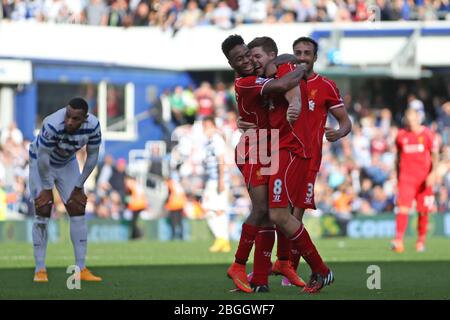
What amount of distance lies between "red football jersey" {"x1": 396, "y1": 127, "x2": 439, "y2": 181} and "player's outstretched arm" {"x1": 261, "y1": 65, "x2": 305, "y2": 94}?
1019cm

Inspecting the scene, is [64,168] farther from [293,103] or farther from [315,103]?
[293,103]

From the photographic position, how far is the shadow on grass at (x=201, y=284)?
42.2 ft

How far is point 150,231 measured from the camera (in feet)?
99.9

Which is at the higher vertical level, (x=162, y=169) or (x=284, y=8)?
(x=284, y=8)

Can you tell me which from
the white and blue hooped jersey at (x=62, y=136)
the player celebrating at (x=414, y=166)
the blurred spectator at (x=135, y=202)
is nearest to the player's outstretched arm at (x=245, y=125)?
the white and blue hooped jersey at (x=62, y=136)

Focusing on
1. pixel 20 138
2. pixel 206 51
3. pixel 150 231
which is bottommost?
pixel 150 231

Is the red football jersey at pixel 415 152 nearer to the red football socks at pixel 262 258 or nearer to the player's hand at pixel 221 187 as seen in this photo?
the player's hand at pixel 221 187

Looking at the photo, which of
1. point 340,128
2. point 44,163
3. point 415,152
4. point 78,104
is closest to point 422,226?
point 415,152

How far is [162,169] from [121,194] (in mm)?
1902

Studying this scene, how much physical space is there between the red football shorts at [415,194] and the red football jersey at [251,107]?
371 inches

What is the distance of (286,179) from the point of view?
13.0m
